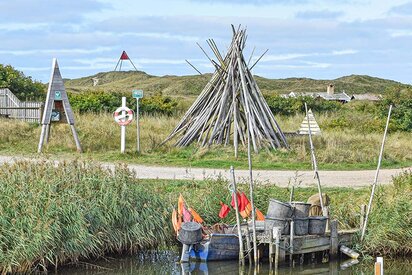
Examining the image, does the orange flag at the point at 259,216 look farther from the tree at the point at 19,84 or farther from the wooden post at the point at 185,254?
the tree at the point at 19,84

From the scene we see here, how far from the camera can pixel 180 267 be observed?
12242 millimetres

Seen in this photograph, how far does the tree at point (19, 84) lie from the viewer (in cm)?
3816

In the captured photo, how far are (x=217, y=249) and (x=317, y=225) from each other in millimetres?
1849

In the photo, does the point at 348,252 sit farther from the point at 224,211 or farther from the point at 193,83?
the point at 193,83

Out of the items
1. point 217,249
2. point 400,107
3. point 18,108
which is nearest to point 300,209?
point 217,249

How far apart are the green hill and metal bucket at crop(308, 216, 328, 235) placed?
4544 cm

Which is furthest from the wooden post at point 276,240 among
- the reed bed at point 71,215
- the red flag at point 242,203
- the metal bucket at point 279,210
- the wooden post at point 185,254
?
the reed bed at point 71,215

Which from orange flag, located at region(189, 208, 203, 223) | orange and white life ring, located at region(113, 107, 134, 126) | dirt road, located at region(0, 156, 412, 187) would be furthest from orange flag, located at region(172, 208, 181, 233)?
orange and white life ring, located at region(113, 107, 134, 126)

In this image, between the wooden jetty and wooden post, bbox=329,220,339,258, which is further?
wooden post, bbox=329,220,339,258

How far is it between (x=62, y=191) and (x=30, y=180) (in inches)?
23.2

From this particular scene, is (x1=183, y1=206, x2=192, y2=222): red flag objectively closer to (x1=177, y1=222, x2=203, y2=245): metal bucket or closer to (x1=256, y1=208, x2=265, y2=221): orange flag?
(x1=177, y1=222, x2=203, y2=245): metal bucket

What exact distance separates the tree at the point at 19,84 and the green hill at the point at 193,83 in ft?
59.1

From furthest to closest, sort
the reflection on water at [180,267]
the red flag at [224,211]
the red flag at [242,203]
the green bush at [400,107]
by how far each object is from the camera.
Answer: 1. the green bush at [400,107]
2. the red flag at [224,211]
3. the red flag at [242,203]
4. the reflection on water at [180,267]

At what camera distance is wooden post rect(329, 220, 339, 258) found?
12.8 m
